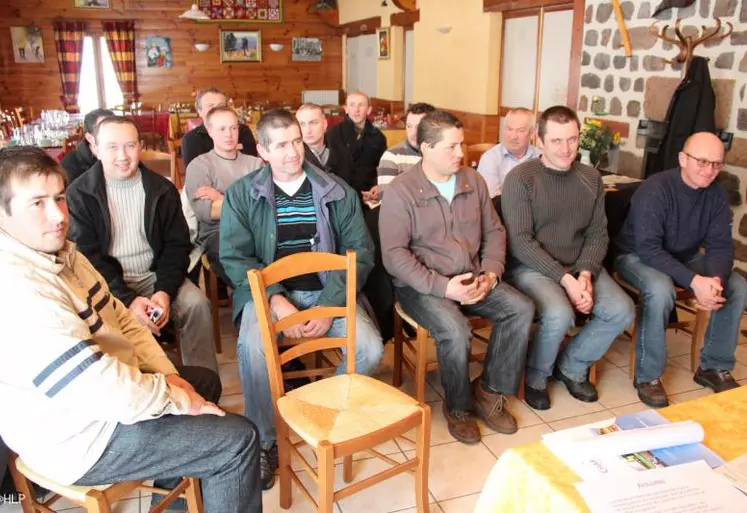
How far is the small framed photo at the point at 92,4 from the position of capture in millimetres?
9375

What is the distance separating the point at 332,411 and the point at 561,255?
134cm

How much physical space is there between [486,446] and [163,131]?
705 centimetres

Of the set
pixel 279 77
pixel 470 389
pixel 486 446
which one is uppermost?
pixel 279 77

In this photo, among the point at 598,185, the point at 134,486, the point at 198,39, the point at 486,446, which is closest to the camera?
the point at 134,486

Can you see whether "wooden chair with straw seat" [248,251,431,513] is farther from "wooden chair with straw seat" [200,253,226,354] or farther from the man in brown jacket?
"wooden chair with straw seat" [200,253,226,354]

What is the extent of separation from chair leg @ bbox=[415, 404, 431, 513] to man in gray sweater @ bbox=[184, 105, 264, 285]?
145 cm

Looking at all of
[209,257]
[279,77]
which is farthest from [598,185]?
[279,77]

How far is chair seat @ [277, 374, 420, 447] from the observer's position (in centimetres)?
169

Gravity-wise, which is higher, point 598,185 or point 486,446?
point 598,185

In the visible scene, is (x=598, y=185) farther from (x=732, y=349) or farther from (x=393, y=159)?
(x=393, y=159)

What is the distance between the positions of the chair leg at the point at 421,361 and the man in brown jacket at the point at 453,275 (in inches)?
2.0

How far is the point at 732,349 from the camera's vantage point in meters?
2.72

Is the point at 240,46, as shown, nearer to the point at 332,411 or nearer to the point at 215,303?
the point at 215,303

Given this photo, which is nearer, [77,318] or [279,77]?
[77,318]
